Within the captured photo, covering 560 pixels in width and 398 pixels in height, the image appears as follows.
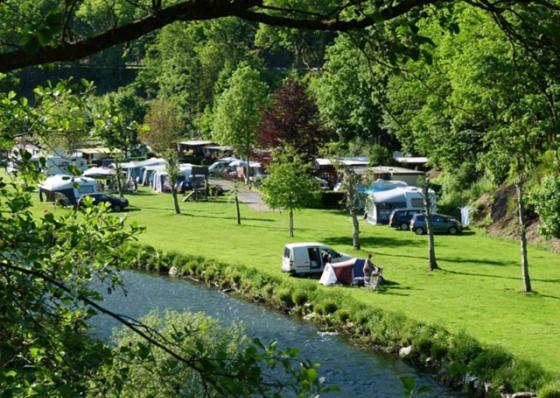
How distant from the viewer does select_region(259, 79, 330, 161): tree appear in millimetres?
51250

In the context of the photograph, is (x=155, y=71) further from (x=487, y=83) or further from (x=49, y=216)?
(x=49, y=216)

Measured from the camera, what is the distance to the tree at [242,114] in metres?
60.3

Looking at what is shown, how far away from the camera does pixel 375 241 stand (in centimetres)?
3697

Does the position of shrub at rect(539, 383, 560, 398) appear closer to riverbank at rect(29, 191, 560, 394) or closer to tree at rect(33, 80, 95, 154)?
riverbank at rect(29, 191, 560, 394)

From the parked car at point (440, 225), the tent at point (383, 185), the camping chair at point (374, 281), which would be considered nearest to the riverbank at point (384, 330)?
the camping chair at point (374, 281)

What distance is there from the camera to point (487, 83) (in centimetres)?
2977

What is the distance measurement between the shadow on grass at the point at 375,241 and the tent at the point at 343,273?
694cm

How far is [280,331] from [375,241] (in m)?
13.5

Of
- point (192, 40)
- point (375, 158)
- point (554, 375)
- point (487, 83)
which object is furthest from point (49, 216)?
point (192, 40)

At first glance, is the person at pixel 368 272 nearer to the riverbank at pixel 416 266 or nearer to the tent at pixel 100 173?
the riverbank at pixel 416 266

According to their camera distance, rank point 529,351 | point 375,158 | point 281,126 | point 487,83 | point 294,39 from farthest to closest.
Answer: point 375,158, point 281,126, point 487,83, point 529,351, point 294,39

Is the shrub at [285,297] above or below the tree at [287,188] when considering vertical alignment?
below

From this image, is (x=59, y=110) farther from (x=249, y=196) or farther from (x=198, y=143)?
(x=198, y=143)

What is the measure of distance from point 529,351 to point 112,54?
79.9 metres
